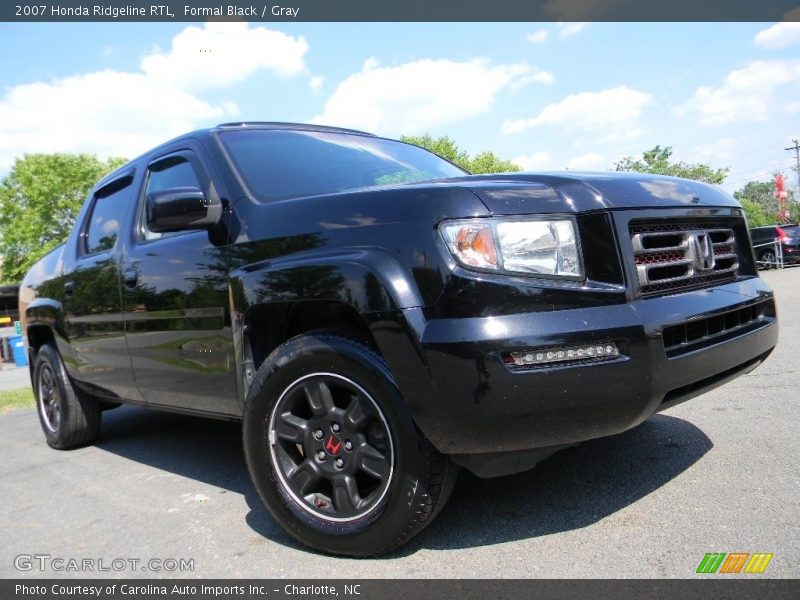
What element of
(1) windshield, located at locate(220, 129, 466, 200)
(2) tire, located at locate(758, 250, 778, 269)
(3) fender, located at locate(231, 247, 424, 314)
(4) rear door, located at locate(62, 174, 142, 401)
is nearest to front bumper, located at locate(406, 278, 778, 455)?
(3) fender, located at locate(231, 247, 424, 314)

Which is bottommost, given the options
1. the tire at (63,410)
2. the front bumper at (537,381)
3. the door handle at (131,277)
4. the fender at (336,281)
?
the tire at (63,410)

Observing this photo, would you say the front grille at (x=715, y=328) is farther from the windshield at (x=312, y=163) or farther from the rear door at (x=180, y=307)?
the rear door at (x=180, y=307)

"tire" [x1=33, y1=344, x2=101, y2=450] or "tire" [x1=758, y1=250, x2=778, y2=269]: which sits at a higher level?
"tire" [x1=33, y1=344, x2=101, y2=450]

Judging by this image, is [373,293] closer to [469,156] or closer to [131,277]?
[131,277]

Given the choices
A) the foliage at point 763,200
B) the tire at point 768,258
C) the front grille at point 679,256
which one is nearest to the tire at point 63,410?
the front grille at point 679,256

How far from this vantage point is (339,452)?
102 inches

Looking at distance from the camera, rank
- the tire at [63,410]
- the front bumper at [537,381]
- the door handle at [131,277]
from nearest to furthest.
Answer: the front bumper at [537,381]
the door handle at [131,277]
the tire at [63,410]

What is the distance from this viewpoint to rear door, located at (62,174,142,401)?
157 inches

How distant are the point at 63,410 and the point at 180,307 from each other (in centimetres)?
220

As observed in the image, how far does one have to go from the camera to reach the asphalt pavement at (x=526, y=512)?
2357mm

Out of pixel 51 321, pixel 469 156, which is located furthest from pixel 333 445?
pixel 469 156

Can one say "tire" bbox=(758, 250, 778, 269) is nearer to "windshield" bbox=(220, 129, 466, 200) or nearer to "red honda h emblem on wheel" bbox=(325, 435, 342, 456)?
"windshield" bbox=(220, 129, 466, 200)

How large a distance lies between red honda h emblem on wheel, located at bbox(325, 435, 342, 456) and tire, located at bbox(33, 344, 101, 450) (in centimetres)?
304

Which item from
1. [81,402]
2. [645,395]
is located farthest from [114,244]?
[645,395]
